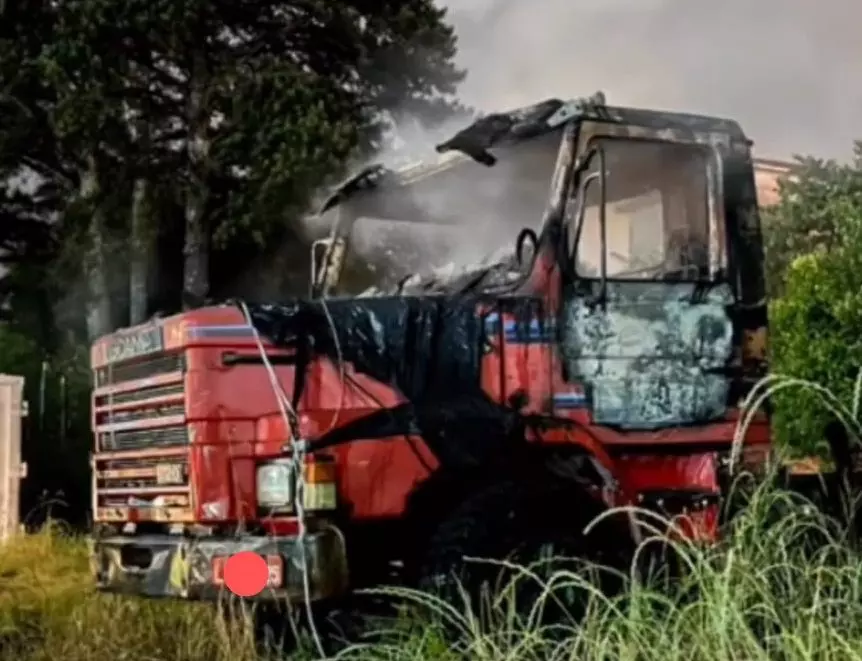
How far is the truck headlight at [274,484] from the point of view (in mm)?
5777

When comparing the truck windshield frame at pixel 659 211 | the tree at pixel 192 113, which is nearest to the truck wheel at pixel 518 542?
the truck windshield frame at pixel 659 211

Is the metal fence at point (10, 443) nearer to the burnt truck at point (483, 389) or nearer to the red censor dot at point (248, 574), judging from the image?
the burnt truck at point (483, 389)

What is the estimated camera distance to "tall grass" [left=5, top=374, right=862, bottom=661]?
3988 mm

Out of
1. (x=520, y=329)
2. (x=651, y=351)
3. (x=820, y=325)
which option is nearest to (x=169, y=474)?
(x=520, y=329)

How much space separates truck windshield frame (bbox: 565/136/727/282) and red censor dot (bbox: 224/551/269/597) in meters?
1.98

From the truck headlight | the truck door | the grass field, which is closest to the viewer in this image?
the grass field

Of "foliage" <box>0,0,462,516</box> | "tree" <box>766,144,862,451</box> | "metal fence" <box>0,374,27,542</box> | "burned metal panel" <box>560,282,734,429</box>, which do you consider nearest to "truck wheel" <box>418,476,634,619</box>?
"burned metal panel" <box>560,282,734,429</box>

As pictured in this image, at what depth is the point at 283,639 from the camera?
6.42m

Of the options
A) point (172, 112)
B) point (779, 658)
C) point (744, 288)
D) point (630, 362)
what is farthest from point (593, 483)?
point (172, 112)

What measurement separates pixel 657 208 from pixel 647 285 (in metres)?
0.45

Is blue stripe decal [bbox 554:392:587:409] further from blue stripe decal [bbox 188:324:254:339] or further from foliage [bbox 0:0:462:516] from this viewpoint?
foliage [bbox 0:0:462:516]

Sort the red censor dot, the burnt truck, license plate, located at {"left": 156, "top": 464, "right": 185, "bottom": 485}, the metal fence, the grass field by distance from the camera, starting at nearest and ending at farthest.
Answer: the grass field < the red censor dot < the burnt truck < license plate, located at {"left": 156, "top": 464, "right": 185, "bottom": 485} < the metal fence

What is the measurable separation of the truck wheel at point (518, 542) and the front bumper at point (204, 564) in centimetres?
42

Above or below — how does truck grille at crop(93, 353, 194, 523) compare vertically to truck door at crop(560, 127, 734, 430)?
below
